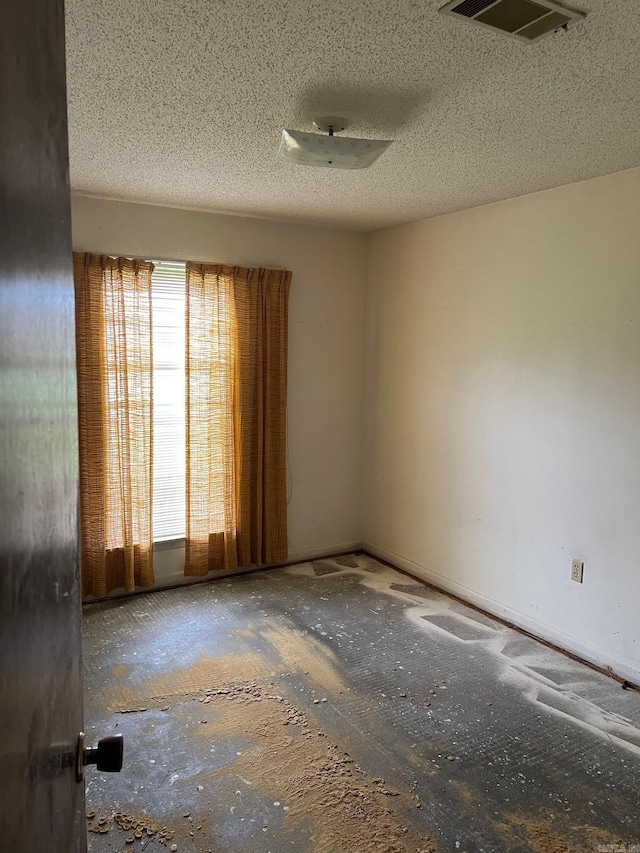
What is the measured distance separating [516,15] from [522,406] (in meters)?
2.10

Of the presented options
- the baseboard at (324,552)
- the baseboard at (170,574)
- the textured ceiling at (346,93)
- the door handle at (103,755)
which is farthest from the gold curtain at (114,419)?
the door handle at (103,755)

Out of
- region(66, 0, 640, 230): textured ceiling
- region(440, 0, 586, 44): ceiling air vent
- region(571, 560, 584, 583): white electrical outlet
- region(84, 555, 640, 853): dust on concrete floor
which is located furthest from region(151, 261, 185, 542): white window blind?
region(440, 0, 586, 44): ceiling air vent

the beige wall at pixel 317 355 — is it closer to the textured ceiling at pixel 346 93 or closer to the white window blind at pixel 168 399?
the white window blind at pixel 168 399

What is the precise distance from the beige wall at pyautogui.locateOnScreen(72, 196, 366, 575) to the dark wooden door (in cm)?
311

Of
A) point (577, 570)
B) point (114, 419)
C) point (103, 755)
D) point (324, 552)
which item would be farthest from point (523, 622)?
point (103, 755)

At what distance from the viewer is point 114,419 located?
3.45 metres

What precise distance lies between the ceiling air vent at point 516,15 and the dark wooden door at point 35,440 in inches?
42.4

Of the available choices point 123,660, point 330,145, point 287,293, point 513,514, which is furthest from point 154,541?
point 330,145

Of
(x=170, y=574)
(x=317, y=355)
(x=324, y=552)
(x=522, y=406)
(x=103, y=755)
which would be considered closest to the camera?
(x=103, y=755)

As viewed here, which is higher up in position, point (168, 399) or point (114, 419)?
point (168, 399)

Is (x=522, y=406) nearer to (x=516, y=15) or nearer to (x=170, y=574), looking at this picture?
(x=516, y=15)

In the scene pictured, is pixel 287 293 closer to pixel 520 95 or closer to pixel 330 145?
pixel 330 145

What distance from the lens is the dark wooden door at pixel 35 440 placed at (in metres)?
0.46

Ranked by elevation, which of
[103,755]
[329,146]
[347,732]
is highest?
A: [329,146]
